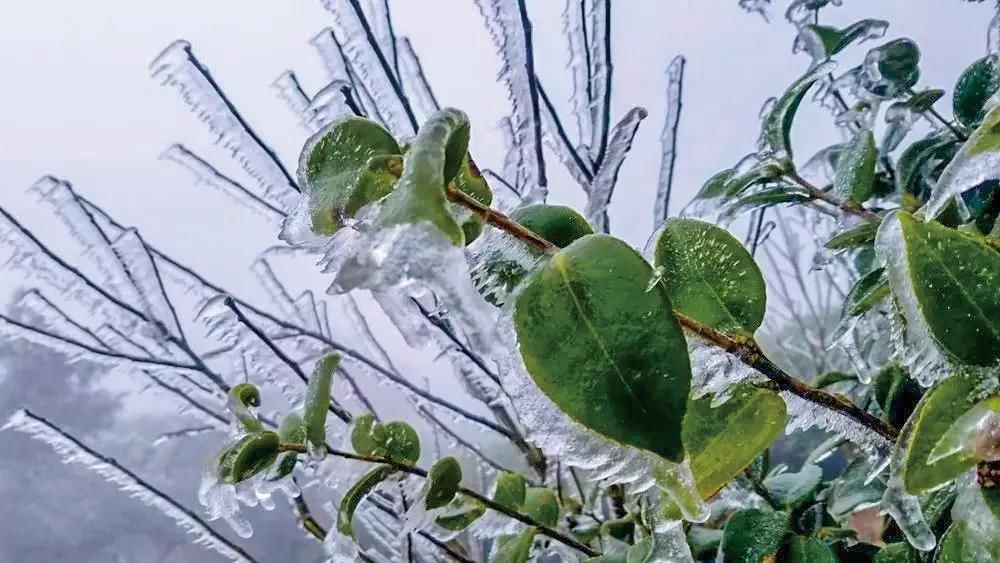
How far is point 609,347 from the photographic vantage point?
167 millimetres

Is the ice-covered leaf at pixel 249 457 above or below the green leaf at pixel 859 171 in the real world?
below

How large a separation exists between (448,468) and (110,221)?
39cm

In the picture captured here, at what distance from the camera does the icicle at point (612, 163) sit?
0.38 m

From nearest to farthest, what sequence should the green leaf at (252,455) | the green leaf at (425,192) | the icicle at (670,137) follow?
the green leaf at (425,192)
the green leaf at (252,455)
the icicle at (670,137)

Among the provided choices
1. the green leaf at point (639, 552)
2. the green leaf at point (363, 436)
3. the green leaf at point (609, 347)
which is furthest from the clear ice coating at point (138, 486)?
the green leaf at point (609, 347)

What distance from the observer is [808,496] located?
1.44 feet

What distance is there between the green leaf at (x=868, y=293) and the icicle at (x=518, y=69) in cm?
18

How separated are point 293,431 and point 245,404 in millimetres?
33

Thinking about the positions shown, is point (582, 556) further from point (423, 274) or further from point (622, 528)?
point (423, 274)

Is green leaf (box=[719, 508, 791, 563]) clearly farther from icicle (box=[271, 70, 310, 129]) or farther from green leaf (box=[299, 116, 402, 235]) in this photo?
icicle (box=[271, 70, 310, 129])

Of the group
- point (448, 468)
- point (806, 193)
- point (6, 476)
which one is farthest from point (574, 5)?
point (6, 476)

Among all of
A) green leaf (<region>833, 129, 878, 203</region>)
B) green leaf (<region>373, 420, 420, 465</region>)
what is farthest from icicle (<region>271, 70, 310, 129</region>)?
green leaf (<region>833, 129, 878, 203</region>)

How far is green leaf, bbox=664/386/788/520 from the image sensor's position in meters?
0.23

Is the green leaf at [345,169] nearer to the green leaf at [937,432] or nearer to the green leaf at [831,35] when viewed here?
the green leaf at [937,432]
